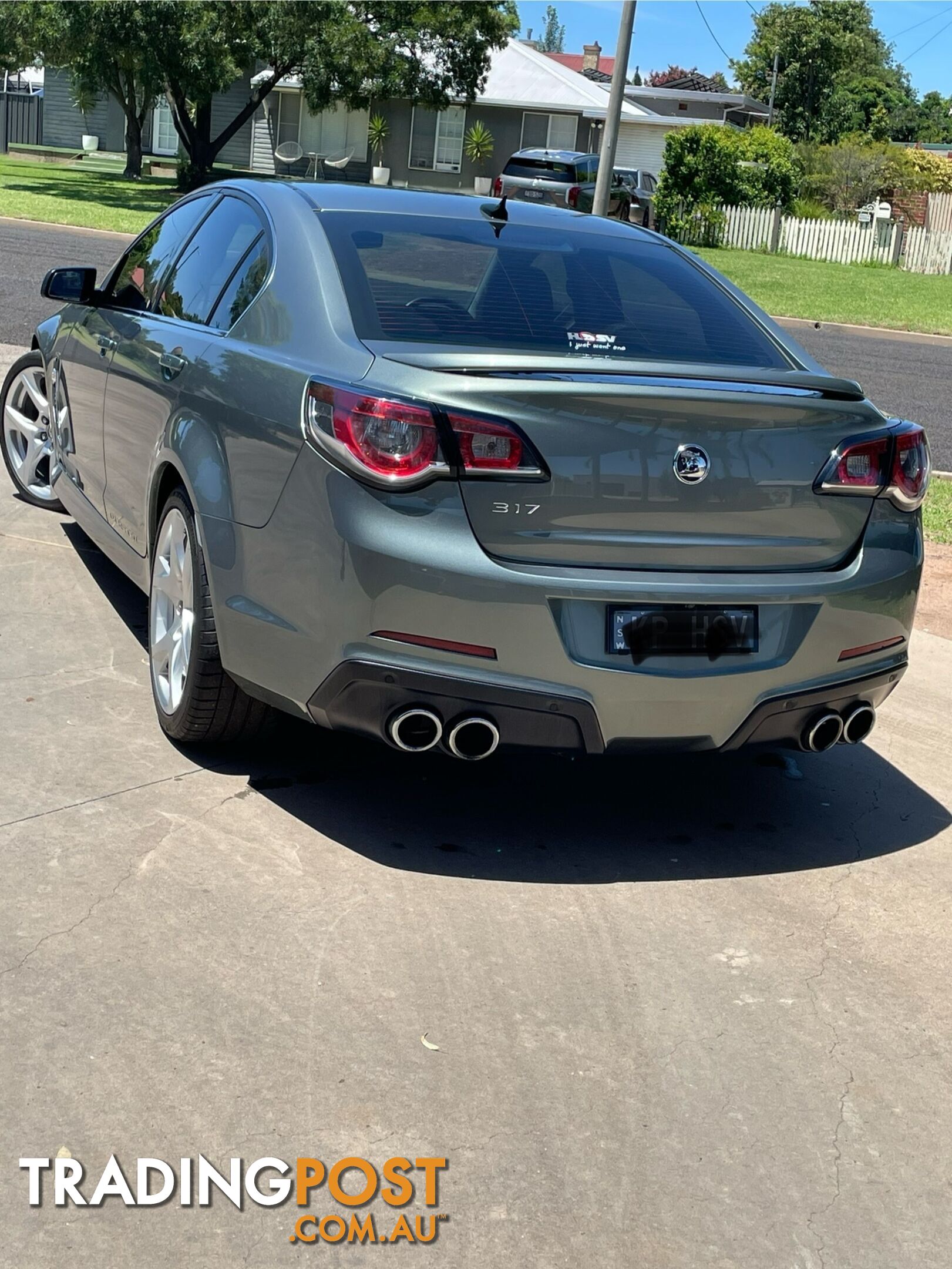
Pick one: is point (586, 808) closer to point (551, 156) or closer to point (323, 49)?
point (551, 156)

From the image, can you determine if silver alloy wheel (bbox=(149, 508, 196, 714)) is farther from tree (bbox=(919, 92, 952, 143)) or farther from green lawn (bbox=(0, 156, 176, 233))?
tree (bbox=(919, 92, 952, 143))

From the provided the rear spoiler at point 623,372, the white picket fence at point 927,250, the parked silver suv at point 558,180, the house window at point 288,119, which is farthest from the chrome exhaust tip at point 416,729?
the house window at point 288,119

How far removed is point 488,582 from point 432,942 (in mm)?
867

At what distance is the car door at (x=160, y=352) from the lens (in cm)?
478

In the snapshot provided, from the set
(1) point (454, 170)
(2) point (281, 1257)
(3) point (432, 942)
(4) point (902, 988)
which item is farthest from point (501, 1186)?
(1) point (454, 170)

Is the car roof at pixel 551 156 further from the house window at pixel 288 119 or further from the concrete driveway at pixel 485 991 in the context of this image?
the concrete driveway at pixel 485 991

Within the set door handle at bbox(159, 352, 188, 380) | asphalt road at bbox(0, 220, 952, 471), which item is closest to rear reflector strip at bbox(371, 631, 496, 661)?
door handle at bbox(159, 352, 188, 380)

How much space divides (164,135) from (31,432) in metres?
50.8

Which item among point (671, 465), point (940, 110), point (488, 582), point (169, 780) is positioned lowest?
point (169, 780)

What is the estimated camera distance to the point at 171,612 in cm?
470

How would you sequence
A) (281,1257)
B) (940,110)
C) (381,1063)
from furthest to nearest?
(940,110), (381,1063), (281,1257)

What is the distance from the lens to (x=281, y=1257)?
8.44 ft

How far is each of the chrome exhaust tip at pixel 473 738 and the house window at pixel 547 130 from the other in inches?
1839

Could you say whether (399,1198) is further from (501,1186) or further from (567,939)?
(567,939)
